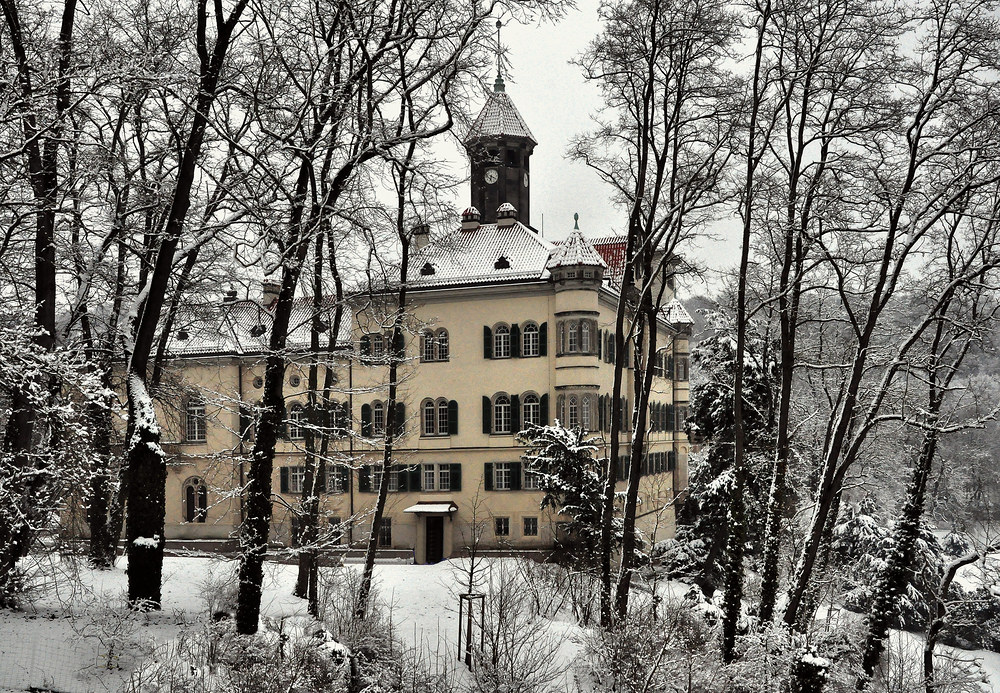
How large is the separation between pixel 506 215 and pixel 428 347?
279 inches

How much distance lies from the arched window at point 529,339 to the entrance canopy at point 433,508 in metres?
6.82

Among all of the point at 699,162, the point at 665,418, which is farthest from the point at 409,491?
the point at 699,162

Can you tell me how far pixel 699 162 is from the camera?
18.2 m

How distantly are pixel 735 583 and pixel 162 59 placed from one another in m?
12.9

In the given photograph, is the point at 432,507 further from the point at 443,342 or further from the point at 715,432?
the point at 715,432

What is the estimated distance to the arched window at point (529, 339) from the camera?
35906mm

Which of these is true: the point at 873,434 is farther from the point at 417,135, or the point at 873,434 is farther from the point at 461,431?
the point at 417,135

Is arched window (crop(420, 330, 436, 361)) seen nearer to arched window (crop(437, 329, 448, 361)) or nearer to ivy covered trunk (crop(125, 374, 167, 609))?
arched window (crop(437, 329, 448, 361))

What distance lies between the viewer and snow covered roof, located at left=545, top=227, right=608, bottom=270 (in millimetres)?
34750

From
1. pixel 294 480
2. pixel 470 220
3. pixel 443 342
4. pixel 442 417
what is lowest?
pixel 294 480

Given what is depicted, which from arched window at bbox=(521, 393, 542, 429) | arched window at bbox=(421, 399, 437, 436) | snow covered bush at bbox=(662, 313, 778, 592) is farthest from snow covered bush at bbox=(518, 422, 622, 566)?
arched window at bbox=(421, 399, 437, 436)

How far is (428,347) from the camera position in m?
37.3

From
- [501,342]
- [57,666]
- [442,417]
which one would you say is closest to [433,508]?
[442,417]

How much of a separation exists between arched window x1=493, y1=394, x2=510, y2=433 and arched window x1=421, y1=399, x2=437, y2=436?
265 cm
